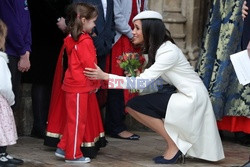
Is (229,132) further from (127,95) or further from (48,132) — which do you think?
(48,132)

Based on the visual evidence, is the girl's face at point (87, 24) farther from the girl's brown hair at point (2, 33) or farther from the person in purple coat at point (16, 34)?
the girl's brown hair at point (2, 33)

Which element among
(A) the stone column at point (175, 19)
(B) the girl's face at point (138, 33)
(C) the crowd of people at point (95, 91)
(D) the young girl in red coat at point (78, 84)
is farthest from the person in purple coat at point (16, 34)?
(A) the stone column at point (175, 19)

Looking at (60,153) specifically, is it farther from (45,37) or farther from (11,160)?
(45,37)

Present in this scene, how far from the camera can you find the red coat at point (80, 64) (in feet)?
21.3

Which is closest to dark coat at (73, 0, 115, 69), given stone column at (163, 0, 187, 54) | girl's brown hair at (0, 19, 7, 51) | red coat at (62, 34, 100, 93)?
red coat at (62, 34, 100, 93)

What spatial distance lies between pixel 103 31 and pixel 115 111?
0.95 meters

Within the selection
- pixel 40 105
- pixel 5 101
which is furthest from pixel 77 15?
pixel 40 105

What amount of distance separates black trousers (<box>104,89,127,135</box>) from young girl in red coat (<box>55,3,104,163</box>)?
1.28m

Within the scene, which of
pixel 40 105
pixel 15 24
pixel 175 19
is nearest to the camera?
pixel 15 24

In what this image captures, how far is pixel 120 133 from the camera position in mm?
7953

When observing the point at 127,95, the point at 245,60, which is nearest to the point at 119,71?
the point at 127,95

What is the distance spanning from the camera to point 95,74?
639 cm

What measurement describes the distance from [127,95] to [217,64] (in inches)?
36.4

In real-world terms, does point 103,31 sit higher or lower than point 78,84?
higher
